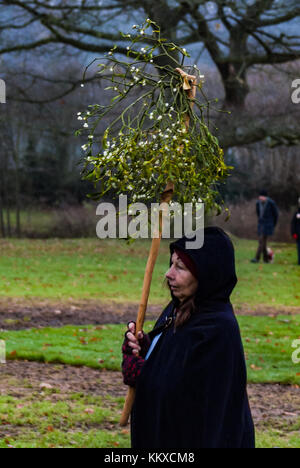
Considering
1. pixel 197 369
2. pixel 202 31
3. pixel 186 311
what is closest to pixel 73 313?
pixel 186 311

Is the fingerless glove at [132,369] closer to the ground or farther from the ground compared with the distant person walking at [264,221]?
closer to the ground

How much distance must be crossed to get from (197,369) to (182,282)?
437 mm

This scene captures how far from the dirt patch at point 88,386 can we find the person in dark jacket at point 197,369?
3451 millimetres

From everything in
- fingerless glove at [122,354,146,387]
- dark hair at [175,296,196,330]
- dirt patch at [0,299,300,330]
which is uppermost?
dark hair at [175,296,196,330]

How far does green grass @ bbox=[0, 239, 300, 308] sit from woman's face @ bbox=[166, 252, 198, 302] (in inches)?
254

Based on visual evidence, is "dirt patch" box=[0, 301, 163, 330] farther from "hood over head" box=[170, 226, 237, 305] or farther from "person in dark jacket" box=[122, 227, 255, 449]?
"hood over head" box=[170, 226, 237, 305]

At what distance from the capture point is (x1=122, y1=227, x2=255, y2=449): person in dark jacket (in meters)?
3.44

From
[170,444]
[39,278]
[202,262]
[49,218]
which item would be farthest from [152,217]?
[49,218]

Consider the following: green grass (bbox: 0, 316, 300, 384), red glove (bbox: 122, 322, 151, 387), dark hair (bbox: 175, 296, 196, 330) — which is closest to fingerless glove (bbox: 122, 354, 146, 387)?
red glove (bbox: 122, 322, 151, 387)

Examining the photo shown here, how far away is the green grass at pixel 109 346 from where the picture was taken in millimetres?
8656

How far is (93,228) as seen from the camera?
29.6m

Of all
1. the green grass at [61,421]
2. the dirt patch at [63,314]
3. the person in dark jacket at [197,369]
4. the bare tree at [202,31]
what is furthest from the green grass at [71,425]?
the bare tree at [202,31]

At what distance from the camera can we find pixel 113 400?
23.5 ft

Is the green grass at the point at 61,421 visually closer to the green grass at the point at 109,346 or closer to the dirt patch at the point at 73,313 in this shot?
the green grass at the point at 109,346
